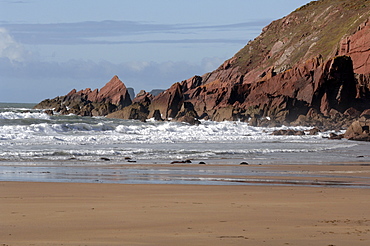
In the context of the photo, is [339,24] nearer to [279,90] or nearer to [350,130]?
[279,90]

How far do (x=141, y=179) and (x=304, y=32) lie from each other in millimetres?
106422

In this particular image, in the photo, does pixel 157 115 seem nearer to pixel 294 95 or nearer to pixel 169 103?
pixel 169 103

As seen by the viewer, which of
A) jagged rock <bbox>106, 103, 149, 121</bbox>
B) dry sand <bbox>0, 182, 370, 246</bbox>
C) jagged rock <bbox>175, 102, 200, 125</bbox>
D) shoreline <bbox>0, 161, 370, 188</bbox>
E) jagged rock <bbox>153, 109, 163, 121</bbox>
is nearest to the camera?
dry sand <bbox>0, 182, 370, 246</bbox>

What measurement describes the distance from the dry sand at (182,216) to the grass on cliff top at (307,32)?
260 feet

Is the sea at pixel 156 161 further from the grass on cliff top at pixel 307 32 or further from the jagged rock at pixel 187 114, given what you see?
the grass on cliff top at pixel 307 32

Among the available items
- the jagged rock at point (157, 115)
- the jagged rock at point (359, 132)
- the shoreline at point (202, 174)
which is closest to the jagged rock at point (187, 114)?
the jagged rock at point (157, 115)

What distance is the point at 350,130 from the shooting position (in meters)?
38.2

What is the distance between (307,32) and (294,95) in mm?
48587

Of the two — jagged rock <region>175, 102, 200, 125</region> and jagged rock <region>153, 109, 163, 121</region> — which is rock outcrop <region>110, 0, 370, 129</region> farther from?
jagged rock <region>153, 109, 163, 121</region>

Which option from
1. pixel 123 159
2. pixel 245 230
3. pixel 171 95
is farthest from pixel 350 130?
pixel 171 95

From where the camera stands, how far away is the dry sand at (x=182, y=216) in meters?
7.13

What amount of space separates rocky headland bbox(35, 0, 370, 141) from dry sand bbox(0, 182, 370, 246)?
26.5 metres

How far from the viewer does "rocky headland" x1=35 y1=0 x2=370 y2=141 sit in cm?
6312

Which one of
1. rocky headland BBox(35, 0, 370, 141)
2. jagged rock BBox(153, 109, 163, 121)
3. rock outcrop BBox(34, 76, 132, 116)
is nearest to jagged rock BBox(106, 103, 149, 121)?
rocky headland BBox(35, 0, 370, 141)
